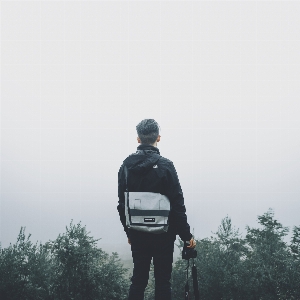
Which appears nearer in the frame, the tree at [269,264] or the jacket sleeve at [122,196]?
the jacket sleeve at [122,196]

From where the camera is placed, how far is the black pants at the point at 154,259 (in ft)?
11.3

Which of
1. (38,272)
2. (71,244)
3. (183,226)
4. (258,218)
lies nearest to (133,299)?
(183,226)

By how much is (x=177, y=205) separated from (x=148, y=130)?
3.03ft

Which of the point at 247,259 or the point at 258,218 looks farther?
the point at 258,218

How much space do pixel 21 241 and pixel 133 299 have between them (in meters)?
55.8

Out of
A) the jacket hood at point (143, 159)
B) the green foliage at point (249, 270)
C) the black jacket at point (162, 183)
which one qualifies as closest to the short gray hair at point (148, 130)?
the jacket hood at point (143, 159)

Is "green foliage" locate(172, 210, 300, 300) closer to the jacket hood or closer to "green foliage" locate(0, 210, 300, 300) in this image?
"green foliage" locate(0, 210, 300, 300)

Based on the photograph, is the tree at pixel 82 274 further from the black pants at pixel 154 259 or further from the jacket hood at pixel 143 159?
the jacket hood at pixel 143 159

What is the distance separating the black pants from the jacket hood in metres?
0.71

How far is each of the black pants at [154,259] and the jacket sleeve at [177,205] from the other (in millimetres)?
186

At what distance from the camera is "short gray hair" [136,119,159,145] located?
373 cm

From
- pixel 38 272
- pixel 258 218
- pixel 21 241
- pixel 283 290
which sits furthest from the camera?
pixel 258 218

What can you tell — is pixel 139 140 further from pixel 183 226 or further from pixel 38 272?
pixel 38 272

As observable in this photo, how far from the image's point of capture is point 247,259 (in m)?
52.5
